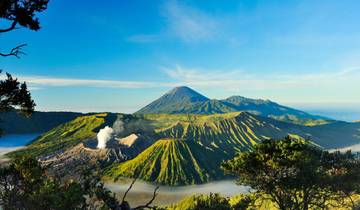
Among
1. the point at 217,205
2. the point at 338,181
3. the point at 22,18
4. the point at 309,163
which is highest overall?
the point at 22,18

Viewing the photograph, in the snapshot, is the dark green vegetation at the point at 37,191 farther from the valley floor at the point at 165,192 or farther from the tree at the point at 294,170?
the valley floor at the point at 165,192

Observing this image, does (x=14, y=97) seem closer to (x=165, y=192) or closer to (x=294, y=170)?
(x=294, y=170)

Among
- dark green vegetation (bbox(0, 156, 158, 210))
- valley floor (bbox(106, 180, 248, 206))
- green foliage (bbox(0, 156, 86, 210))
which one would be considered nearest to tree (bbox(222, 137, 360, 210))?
dark green vegetation (bbox(0, 156, 158, 210))

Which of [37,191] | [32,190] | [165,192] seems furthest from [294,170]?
[165,192]

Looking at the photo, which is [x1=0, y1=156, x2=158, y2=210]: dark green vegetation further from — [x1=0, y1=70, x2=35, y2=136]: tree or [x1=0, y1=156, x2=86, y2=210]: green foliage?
[x1=0, y1=70, x2=35, y2=136]: tree

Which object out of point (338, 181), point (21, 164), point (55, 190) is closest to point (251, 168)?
point (338, 181)

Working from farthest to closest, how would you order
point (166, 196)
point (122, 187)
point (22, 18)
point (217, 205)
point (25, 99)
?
point (122, 187) → point (166, 196) → point (217, 205) → point (25, 99) → point (22, 18)

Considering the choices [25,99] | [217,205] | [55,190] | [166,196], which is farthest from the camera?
[166,196]

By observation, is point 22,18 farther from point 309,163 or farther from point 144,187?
point 144,187
